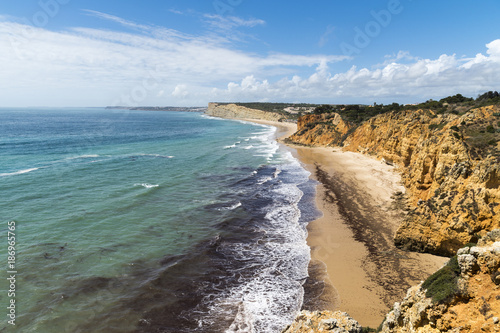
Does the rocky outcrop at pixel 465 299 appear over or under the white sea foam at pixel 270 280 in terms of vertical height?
over

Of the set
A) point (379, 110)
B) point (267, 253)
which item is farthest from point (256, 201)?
point (379, 110)

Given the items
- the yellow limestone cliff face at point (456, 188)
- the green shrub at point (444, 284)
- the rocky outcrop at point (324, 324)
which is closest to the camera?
the green shrub at point (444, 284)

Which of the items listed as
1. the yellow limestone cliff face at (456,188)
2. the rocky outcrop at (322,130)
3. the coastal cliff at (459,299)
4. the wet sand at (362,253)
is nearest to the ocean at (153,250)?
the wet sand at (362,253)

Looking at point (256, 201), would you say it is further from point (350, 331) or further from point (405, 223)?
point (350, 331)

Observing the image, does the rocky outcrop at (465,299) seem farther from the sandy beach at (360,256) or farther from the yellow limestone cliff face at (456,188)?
the yellow limestone cliff face at (456,188)

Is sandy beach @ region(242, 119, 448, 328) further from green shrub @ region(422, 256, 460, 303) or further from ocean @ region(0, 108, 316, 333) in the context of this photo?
green shrub @ region(422, 256, 460, 303)

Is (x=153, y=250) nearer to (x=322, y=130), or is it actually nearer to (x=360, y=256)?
(x=360, y=256)

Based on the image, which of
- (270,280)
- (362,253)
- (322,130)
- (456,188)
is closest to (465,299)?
(270,280)

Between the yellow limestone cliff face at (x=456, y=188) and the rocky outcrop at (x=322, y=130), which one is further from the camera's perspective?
the rocky outcrop at (x=322, y=130)
